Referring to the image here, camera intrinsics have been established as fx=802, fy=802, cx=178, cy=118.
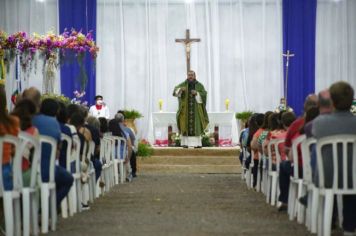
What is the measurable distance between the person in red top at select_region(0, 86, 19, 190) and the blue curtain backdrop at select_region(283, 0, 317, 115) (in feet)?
52.0

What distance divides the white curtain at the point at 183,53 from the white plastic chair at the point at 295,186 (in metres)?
14.0

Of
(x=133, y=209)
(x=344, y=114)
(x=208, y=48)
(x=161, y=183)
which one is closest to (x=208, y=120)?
(x=208, y=48)

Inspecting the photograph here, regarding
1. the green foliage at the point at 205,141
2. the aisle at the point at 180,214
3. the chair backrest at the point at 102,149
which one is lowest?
the aisle at the point at 180,214

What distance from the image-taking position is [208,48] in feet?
69.3

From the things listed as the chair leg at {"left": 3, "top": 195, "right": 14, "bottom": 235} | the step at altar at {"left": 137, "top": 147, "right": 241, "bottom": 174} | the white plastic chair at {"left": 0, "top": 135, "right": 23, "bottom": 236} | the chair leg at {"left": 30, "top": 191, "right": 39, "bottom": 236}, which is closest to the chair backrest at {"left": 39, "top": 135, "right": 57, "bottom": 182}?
the chair leg at {"left": 30, "top": 191, "right": 39, "bottom": 236}

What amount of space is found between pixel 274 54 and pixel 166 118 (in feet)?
13.5

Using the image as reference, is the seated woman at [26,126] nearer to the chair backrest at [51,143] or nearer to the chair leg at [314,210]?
the chair backrest at [51,143]

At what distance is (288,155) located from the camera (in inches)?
277

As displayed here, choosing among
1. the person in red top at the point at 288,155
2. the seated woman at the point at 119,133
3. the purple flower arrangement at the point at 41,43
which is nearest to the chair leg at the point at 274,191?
the person in red top at the point at 288,155

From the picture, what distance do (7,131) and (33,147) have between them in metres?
0.47

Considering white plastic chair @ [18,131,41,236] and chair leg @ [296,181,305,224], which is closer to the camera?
white plastic chair @ [18,131,41,236]

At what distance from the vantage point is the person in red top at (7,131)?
17.2 ft

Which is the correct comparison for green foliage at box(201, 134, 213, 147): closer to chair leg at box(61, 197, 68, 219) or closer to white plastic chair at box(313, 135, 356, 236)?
chair leg at box(61, 197, 68, 219)

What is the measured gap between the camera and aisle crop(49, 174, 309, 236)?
6246 mm
